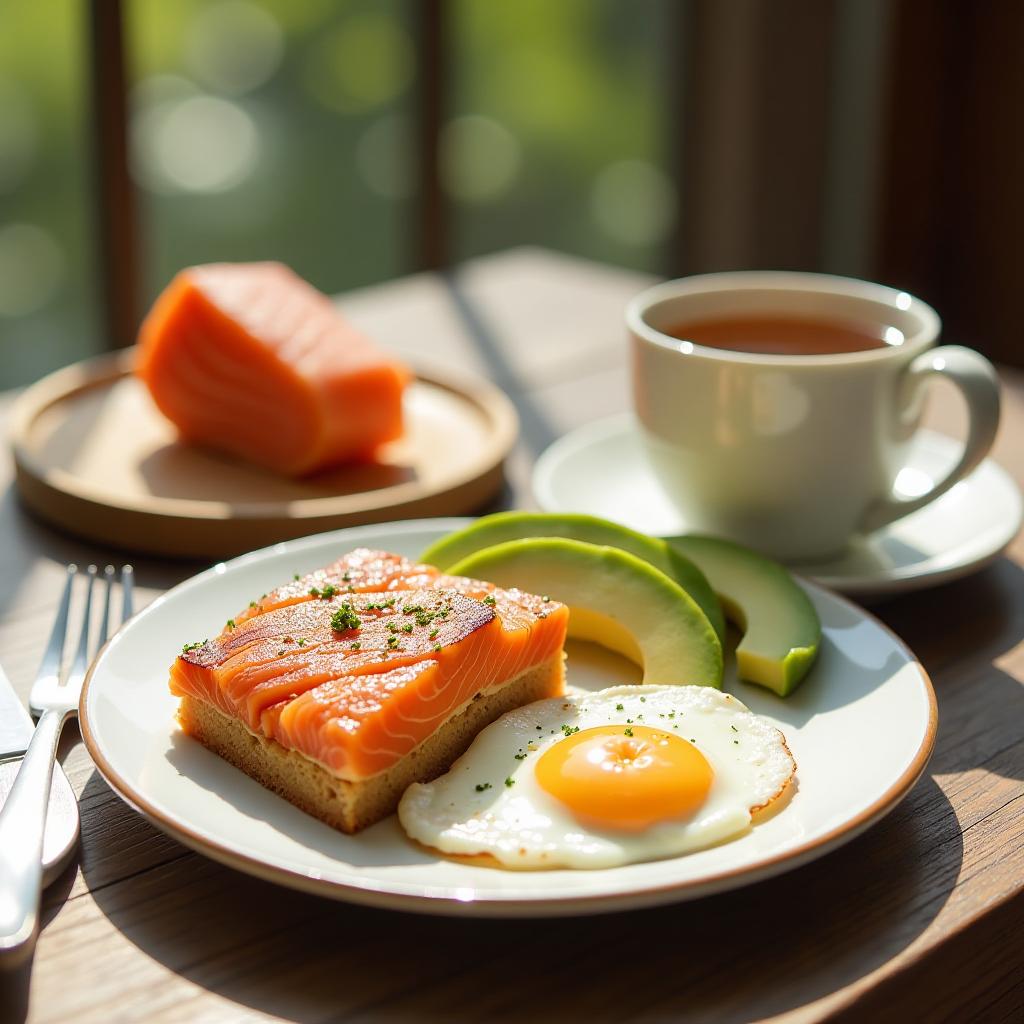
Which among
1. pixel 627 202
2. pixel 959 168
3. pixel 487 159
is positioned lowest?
pixel 627 202

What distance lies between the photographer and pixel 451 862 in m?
0.84

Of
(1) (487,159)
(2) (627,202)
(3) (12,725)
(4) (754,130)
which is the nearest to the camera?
(3) (12,725)

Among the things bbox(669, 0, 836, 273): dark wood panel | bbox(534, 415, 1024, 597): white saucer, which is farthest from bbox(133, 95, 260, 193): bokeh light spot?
bbox(534, 415, 1024, 597): white saucer

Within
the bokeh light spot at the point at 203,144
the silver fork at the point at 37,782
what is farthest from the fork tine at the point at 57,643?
the bokeh light spot at the point at 203,144

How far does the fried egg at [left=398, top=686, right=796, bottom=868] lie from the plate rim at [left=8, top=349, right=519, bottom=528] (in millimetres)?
526

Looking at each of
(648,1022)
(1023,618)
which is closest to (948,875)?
(648,1022)

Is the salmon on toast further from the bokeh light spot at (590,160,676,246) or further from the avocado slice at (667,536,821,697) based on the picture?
the bokeh light spot at (590,160,676,246)

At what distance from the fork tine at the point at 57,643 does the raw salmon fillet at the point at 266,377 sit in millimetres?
373

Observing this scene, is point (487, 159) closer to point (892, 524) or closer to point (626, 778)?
point (892, 524)

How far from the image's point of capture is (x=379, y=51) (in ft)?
14.9

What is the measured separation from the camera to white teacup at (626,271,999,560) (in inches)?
51.8

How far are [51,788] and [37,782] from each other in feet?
0.11

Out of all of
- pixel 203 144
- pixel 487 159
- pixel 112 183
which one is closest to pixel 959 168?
pixel 487 159

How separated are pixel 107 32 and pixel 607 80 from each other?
9.07ft
